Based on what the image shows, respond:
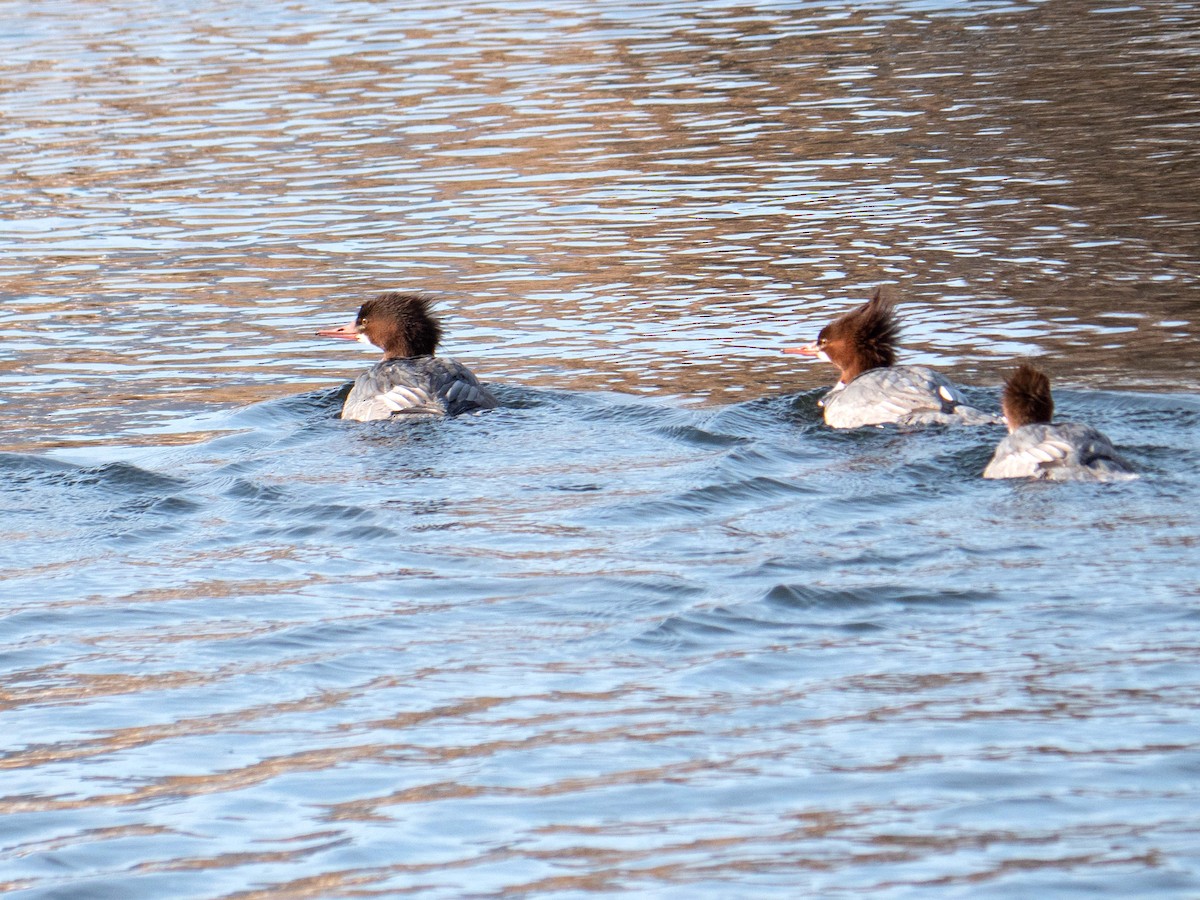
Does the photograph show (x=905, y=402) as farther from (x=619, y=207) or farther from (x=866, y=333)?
(x=619, y=207)

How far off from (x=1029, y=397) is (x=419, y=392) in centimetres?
362

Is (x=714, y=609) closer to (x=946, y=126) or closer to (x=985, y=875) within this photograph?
(x=985, y=875)

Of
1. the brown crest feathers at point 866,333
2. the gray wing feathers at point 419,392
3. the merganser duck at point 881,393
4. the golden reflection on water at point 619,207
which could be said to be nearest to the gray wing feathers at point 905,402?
the merganser duck at point 881,393

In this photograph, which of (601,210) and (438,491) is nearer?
(438,491)

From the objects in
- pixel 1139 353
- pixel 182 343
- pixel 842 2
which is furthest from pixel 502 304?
pixel 842 2

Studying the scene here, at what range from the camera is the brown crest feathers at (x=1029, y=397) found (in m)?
8.95

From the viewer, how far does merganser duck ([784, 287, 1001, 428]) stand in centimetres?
989

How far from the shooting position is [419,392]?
10.7 meters

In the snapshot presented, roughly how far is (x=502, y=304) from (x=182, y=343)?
8.02ft

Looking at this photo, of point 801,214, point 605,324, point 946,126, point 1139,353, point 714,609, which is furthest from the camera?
point 946,126

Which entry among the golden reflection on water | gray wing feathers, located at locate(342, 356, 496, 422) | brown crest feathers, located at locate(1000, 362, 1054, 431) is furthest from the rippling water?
brown crest feathers, located at locate(1000, 362, 1054, 431)

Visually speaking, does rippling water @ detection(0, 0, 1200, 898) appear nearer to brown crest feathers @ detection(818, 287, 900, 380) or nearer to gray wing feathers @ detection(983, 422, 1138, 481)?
gray wing feathers @ detection(983, 422, 1138, 481)

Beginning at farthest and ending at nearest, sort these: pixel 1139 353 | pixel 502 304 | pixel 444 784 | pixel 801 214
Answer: pixel 801 214
pixel 502 304
pixel 1139 353
pixel 444 784

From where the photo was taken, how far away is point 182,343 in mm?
13398
